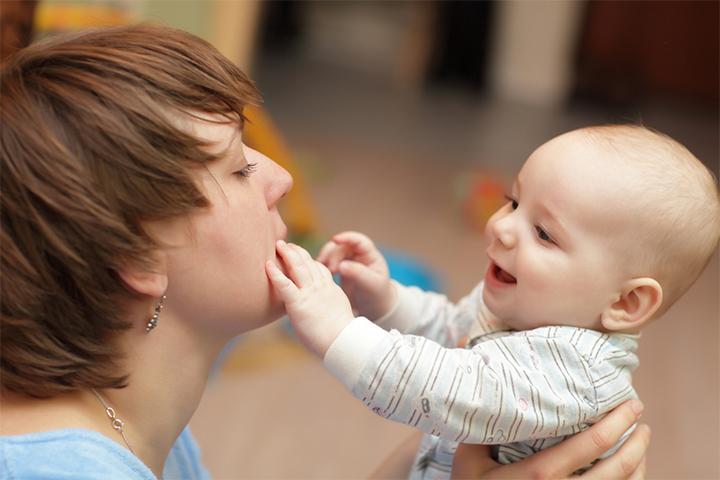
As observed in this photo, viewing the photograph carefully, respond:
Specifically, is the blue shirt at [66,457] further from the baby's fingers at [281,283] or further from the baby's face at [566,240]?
the baby's face at [566,240]

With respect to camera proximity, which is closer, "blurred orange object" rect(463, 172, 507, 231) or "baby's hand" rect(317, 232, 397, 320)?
"baby's hand" rect(317, 232, 397, 320)

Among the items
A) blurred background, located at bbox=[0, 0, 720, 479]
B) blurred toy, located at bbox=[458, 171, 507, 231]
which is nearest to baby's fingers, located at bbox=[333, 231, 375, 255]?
blurred background, located at bbox=[0, 0, 720, 479]

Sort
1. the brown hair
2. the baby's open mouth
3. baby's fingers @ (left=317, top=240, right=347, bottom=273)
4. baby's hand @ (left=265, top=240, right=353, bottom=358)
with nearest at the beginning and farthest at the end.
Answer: the brown hair → baby's hand @ (left=265, top=240, right=353, bottom=358) → the baby's open mouth → baby's fingers @ (left=317, top=240, right=347, bottom=273)

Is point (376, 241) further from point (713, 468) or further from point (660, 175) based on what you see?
point (660, 175)

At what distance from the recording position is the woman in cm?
93

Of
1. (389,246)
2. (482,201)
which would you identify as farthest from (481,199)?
(389,246)

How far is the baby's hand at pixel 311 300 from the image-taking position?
3.37 ft

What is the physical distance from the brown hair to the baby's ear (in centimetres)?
49

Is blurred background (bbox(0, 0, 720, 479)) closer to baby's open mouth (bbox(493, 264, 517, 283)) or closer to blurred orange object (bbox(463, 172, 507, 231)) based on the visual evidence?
blurred orange object (bbox(463, 172, 507, 231))

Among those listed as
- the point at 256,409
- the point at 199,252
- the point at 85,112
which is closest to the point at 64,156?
the point at 85,112

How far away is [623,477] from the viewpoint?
1148 mm

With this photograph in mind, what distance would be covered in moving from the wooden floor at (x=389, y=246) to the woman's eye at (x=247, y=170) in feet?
4.53

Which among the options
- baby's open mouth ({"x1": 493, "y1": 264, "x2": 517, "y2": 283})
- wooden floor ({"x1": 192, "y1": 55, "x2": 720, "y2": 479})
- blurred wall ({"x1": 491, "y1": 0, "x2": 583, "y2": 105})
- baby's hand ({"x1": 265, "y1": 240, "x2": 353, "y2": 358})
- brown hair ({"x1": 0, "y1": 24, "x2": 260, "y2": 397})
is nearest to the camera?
brown hair ({"x1": 0, "y1": 24, "x2": 260, "y2": 397})

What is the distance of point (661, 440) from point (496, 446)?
145 centimetres
